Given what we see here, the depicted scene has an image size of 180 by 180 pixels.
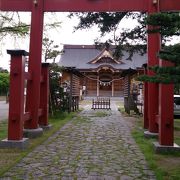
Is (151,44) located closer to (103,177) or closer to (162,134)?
(162,134)

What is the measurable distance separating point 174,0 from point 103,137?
15.6ft

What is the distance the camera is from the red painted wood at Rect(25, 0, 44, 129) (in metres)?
10.3

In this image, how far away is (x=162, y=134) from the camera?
26.2 ft

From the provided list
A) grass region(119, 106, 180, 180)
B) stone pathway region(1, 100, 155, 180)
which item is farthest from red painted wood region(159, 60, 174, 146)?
stone pathway region(1, 100, 155, 180)

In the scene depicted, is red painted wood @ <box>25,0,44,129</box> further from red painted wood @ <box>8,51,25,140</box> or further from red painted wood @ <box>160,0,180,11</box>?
red painted wood @ <box>160,0,180,11</box>

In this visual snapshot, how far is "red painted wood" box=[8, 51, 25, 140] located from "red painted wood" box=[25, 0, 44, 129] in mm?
1952

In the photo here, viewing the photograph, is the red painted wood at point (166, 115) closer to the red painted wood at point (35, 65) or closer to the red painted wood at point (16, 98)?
the red painted wood at point (16, 98)

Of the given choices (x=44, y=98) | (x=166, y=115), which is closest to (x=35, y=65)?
(x=44, y=98)

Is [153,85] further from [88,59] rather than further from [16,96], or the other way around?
[88,59]

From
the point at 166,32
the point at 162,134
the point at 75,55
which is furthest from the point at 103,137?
the point at 75,55

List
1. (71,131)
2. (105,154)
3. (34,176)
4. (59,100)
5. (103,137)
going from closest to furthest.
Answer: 1. (34,176)
2. (105,154)
3. (103,137)
4. (71,131)
5. (59,100)

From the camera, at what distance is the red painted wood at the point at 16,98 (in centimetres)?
825

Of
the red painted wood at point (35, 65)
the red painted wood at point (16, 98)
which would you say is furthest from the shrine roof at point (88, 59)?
the red painted wood at point (16, 98)

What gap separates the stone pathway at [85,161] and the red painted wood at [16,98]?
0.71 meters
